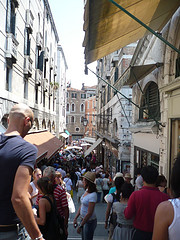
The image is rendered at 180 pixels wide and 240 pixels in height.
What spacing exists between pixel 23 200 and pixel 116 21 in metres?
5.23

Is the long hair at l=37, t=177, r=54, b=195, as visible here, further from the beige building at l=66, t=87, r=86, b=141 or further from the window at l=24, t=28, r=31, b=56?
the beige building at l=66, t=87, r=86, b=141

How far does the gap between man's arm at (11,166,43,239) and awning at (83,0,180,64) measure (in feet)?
12.6

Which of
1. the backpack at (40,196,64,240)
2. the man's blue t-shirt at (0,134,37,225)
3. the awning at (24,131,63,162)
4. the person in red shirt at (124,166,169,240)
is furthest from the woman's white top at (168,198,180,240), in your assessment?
the awning at (24,131,63,162)

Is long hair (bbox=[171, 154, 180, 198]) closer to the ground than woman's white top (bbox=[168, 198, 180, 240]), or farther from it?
farther from it

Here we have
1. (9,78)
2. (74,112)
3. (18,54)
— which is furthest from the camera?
(74,112)

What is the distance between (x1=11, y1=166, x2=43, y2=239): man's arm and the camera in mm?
1907

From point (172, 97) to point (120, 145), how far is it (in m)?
8.23

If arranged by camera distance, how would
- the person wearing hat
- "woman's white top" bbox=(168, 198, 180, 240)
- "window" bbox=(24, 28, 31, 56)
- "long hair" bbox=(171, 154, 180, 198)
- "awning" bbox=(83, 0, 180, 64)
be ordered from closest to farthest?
1. "woman's white top" bbox=(168, 198, 180, 240)
2. "long hair" bbox=(171, 154, 180, 198)
3. the person wearing hat
4. "awning" bbox=(83, 0, 180, 64)
5. "window" bbox=(24, 28, 31, 56)

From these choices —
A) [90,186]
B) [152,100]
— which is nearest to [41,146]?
[152,100]

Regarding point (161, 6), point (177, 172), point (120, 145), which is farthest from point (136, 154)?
point (177, 172)

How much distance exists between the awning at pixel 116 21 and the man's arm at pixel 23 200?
12.6 ft

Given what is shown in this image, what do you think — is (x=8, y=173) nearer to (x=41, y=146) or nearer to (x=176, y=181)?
(x=176, y=181)

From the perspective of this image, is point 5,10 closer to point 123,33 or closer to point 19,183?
point 123,33

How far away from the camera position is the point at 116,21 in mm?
5930
